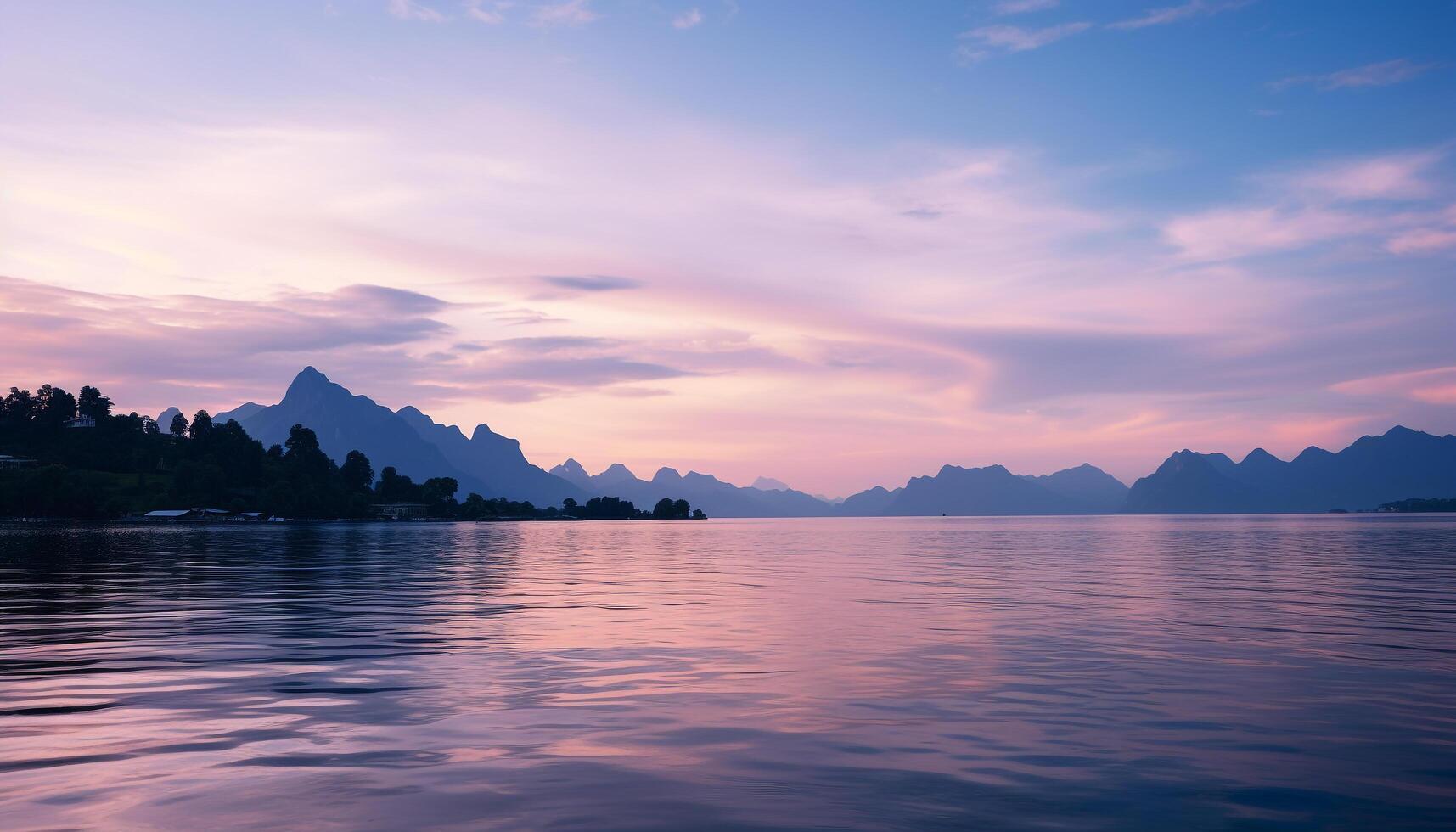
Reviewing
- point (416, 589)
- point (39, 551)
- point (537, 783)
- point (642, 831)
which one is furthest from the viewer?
point (39, 551)

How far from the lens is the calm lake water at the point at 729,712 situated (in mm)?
12008

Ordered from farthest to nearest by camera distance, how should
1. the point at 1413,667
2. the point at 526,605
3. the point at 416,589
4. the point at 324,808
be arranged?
the point at 416,589 → the point at 526,605 → the point at 1413,667 → the point at 324,808

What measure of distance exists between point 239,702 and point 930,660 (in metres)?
16.1

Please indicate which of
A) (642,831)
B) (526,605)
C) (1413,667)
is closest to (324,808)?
(642,831)

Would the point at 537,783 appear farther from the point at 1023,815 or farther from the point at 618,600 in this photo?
the point at 618,600

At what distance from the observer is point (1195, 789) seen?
507 inches

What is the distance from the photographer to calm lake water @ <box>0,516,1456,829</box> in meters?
12.0

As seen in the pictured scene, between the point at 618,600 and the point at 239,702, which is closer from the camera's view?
the point at 239,702

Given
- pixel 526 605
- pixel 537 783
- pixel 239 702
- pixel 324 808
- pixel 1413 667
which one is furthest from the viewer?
pixel 526 605

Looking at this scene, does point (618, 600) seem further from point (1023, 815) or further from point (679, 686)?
point (1023, 815)

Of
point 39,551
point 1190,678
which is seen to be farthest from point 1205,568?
point 39,551

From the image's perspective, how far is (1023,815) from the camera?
38.4 feet

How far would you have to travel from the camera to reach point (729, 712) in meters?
18.0

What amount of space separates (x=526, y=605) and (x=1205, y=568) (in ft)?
157
